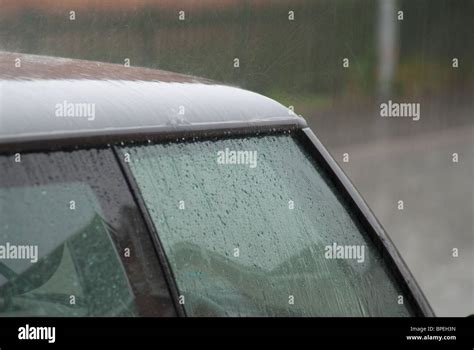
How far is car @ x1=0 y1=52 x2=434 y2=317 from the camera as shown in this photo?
183 cm

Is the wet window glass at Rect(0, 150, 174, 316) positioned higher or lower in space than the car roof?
lower

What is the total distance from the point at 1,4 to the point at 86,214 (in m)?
4.78

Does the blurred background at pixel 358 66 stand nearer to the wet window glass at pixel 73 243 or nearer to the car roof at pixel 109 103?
the car roof at pixel 109 103

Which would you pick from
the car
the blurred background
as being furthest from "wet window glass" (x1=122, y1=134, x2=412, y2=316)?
the blurred background

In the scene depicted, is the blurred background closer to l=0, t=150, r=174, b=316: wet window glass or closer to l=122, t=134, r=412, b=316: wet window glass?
l=122, t=134, r=412, b=316: wet window glass

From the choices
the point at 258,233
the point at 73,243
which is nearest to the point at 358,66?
the point at 258,233

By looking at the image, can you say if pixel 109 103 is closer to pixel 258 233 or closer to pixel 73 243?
pixel 73 243

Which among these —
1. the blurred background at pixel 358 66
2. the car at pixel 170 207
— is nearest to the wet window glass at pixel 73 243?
the car at pixel 170 207

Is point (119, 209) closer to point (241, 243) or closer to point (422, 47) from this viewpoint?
point (241, 243)

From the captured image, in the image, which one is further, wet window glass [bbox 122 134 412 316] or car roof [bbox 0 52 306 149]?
wet window glass [bbox 122 134 412 316]

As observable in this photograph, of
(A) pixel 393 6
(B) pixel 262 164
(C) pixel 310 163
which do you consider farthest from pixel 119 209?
(A) pixel 393 6

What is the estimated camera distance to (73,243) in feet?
6.15

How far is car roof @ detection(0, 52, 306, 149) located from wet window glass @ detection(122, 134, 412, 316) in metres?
0.05

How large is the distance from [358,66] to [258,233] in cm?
1205
